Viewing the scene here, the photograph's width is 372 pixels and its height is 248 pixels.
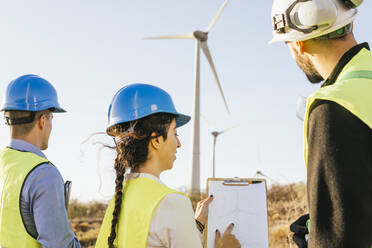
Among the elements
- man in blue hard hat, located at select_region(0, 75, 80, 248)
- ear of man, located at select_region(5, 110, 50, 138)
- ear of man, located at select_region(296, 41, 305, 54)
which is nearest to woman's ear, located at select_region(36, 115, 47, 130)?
ear of man, located at select_region(5, 110, 50, 138)

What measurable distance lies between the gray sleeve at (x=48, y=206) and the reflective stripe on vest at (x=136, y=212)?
0.97 m

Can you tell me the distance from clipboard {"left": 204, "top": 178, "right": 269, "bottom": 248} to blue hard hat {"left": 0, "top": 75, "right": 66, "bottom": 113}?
210 cm

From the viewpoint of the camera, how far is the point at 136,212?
2.88 m

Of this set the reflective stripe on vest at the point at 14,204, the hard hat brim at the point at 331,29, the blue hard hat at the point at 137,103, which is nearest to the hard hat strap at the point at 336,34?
the hard hat brim at the point at 331,29

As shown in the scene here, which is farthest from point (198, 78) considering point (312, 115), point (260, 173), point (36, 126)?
point (312, 115)

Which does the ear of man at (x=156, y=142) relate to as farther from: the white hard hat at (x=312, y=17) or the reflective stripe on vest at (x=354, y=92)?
the reflective stripe on vest at (x=354, y=92)

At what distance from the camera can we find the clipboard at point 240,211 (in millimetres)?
4363

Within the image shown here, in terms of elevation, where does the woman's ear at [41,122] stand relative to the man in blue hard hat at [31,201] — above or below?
above

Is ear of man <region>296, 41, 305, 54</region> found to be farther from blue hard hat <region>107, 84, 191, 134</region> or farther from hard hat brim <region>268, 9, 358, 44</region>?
blue hard hat <region>107, 84, 191, 134</region>

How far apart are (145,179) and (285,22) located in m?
1.49

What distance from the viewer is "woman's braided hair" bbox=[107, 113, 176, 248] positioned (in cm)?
319

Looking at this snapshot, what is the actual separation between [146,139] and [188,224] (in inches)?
30.9

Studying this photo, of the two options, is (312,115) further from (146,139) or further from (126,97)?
(126,97)

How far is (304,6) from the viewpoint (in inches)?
100.0
